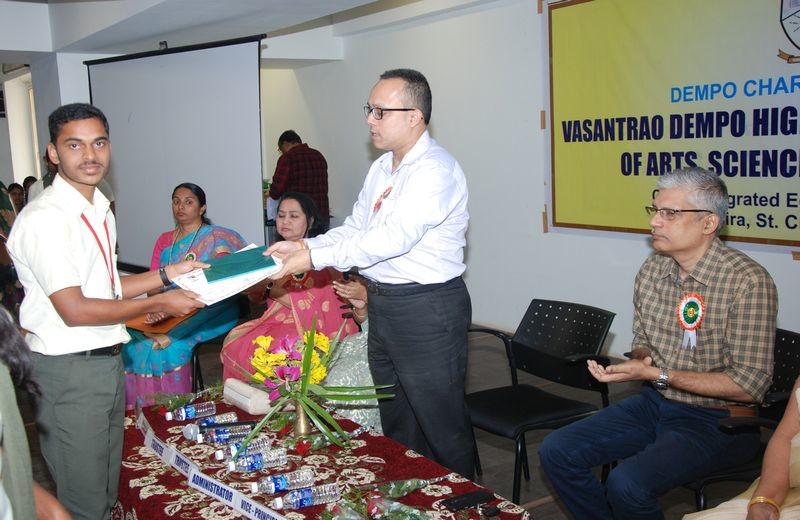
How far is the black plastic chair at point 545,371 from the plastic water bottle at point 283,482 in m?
1.12

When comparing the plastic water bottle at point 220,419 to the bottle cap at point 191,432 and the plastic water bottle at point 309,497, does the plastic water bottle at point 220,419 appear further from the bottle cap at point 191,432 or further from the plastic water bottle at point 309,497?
the plastic water bottle at point 309,497

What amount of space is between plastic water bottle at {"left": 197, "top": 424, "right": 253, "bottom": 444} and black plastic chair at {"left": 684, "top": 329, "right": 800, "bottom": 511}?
1.49 m

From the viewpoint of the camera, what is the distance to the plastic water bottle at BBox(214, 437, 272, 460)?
2.44m

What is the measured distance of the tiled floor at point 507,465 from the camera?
11.1 feet

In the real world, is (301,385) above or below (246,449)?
above

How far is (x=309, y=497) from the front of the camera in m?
2.12

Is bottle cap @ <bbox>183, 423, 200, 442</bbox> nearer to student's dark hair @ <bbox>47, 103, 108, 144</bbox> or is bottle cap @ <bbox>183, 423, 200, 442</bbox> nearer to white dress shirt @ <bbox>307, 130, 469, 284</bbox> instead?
white dress shirt @ <bbox>307, 130, 469, 284</bbox>

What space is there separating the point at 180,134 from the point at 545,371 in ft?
13.3

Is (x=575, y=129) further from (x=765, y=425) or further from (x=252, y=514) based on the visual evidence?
(x=252, y=514)

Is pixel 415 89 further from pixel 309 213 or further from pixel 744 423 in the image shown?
pixel 744 423

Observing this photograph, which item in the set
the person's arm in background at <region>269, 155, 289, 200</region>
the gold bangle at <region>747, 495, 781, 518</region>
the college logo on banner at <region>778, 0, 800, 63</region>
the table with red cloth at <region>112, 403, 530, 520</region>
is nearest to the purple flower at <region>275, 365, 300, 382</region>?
the table with red cloth at <region>112, 403, 530, 520</region>

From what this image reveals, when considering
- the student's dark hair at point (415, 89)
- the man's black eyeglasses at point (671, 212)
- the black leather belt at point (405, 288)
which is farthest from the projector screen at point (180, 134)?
the man's black eyeglasses at point (671, 212)

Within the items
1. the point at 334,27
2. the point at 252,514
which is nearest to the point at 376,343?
the point at 252,514

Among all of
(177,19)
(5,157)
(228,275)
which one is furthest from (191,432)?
(5,157)
